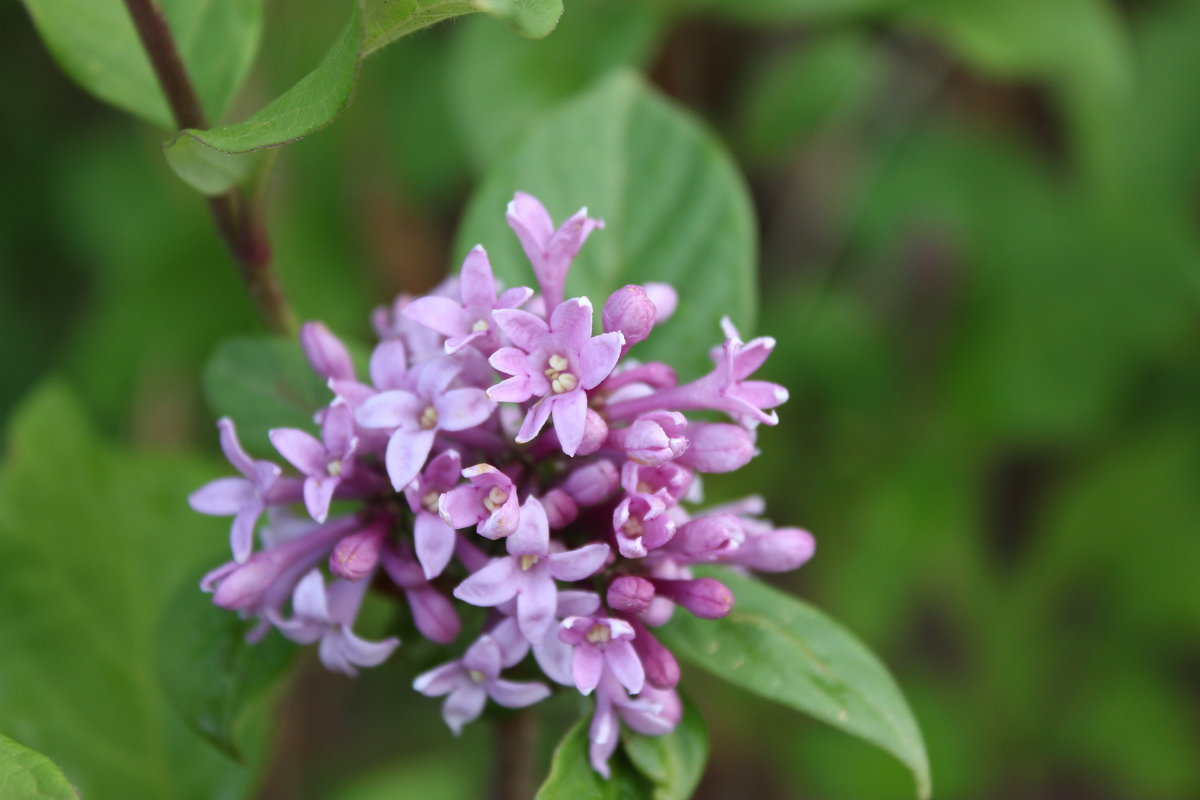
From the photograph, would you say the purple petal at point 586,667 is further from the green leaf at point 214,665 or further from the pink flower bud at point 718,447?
the green leaf at point 214,665

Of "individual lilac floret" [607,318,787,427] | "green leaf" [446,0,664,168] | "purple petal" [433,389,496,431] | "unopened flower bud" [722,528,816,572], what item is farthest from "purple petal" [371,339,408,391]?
"green leaf" [446,0,664,168]

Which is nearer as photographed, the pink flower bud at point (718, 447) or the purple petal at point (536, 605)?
the purple petal at point (536, 605)

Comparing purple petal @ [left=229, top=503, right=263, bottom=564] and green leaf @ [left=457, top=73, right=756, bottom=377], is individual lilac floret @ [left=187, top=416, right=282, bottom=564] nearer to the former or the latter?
purple petal @ [left=229, top=503, right=263, bottom=564]

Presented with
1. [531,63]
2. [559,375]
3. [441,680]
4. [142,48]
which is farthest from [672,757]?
[531,63]

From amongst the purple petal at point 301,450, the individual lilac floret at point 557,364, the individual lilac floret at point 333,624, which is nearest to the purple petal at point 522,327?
the individual lilac floret at point 557,364

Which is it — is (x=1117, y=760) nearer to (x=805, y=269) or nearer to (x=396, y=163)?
(x=805, y=269)

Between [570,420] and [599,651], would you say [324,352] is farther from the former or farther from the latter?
[599,651]
